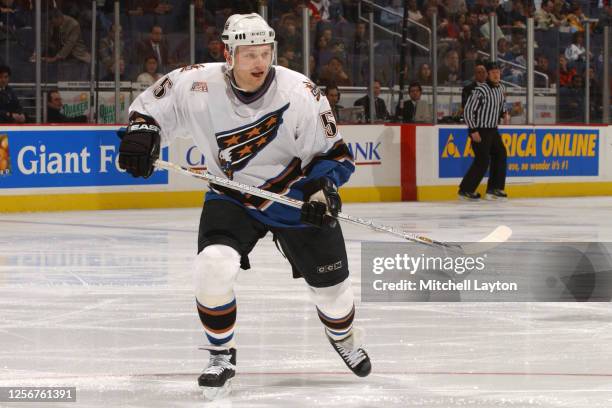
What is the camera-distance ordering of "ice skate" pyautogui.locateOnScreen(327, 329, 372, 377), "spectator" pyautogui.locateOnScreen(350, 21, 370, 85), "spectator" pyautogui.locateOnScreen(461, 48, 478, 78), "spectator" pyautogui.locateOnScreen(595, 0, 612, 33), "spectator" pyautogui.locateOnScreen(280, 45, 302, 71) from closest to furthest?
"ice skate" pyautogui.locateOnScreen(327, 329, 372, 377), "spectator" pyautogui.locateOnScreen(280, 45, 302, 71), "spectator" pyautogui.locateOnScreen(350, 21, 370, 85), "spectator" pyautogui.locateOnScreen(461, 48, 478, 78), "spectator" pyautogui.locateOnScreen(595, 0, 612, 33)

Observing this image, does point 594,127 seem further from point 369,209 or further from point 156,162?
point 156,162

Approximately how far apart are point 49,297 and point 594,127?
30.0 ft

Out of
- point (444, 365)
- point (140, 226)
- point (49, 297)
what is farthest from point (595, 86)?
point (444, 365)

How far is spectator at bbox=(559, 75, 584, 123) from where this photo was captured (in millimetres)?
12992

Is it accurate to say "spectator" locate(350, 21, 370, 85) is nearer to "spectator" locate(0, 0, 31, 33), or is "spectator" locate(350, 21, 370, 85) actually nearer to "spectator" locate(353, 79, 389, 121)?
"spectator" locate(353, 79, 389, 121)

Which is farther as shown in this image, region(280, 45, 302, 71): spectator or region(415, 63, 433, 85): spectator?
region(415, 63, 433, 85): spectator

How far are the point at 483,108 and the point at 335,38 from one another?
1.64m

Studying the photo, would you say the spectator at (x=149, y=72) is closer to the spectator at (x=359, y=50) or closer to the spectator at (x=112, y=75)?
the spectator at (x=112, y=75)

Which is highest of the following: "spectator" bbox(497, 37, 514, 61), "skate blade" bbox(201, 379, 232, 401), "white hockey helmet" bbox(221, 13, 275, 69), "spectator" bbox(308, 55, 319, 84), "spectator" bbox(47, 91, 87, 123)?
"spectator" bbox(497, 37, 514, 61)

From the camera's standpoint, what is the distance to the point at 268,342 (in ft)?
13.9

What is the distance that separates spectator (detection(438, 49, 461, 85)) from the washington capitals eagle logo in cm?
864

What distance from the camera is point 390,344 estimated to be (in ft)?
13.9

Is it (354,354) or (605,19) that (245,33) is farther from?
(605,19)
